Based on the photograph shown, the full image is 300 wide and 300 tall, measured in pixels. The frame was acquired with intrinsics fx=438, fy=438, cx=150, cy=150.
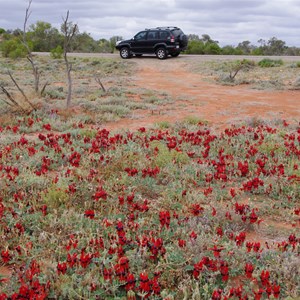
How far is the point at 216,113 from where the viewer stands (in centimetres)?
1281

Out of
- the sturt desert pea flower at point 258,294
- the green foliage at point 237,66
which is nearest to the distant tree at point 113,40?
the green foliage at point 237,66

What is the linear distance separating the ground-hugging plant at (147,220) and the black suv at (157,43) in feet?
77.0

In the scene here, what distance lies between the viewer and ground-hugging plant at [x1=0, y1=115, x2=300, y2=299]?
148 inches

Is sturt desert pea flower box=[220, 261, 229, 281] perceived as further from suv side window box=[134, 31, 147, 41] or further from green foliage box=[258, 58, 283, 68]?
suv side window box=[134, 31, 147, 41]

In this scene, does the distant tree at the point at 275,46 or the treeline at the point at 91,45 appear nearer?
the treeline at the point at 91,45

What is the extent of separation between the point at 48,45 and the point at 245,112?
39667 millimetres

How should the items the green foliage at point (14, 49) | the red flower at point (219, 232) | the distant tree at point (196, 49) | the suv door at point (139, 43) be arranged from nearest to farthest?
the red flower at point (219, 232)
the suv door at point (139, 43)
the green foliage at point (14, 49)
the distant tree at point (196, 49)

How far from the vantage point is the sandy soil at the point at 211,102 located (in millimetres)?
12031

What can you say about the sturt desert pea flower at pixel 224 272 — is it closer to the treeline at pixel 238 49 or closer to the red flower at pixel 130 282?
the red flower at pixel 130 282

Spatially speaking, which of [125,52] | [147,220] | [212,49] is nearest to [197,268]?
[147,220]

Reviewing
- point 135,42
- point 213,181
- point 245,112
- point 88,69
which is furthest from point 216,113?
point 135,42

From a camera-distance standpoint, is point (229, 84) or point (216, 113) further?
point (229, 84)

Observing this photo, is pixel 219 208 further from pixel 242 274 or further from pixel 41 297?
pixel 41 297

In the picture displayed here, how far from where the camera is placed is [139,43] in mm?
31922
